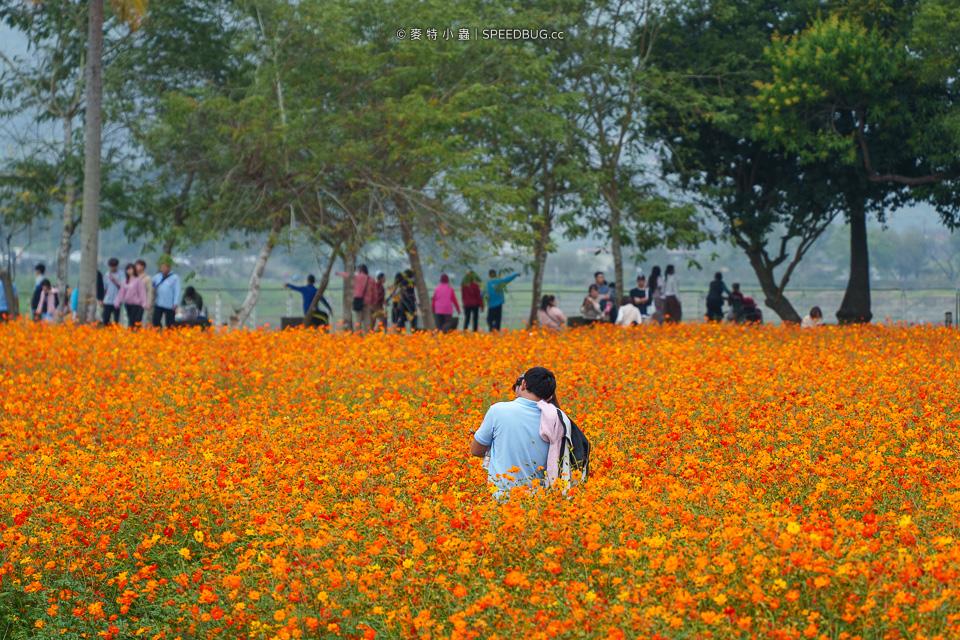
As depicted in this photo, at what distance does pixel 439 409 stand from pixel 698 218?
15202 millimetres

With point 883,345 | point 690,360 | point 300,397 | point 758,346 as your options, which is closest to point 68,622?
point 300,397

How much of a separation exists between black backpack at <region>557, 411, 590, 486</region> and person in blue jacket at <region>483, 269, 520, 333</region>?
13654 millimetres

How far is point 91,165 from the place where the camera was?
15875 millimetres

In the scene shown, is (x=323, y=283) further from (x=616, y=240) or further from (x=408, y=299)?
(x=616, y=240)

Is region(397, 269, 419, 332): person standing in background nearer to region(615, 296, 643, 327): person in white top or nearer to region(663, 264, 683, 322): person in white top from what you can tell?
region(615, 296, 643, 327): person in white top

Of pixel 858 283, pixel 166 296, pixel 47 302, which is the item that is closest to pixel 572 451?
pixel 166 296

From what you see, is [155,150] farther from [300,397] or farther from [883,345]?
[883,345]

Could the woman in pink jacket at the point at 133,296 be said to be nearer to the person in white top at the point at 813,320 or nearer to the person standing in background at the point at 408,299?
the person standing in background at the point at 408,299

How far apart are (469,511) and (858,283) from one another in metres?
20.3

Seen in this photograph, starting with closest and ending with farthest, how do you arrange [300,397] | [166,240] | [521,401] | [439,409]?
[521,401] < [439,409] < [300,397] < [166,240]

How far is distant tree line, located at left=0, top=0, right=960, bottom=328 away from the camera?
16641mm

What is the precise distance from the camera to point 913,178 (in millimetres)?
19047

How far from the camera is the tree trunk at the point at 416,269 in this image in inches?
690

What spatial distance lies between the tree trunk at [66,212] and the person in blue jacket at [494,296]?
7.82 metres
